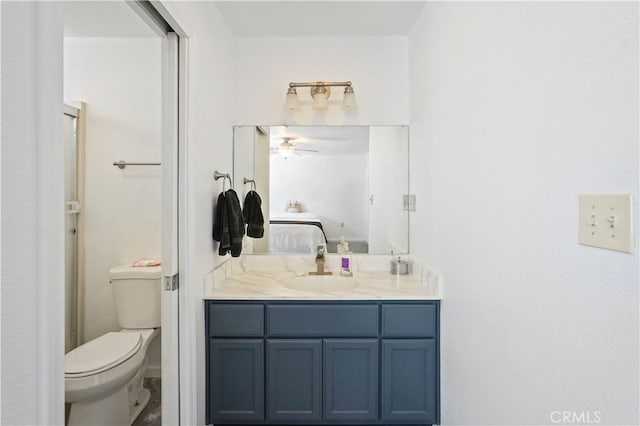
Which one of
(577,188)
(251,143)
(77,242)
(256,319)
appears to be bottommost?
(256,319)

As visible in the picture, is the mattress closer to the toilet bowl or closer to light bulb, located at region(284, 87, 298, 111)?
light bulb, located at region(284, 87, 298, 111)

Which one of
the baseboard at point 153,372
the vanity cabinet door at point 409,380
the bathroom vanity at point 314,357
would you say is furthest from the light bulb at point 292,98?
the baseboard at point 153,372

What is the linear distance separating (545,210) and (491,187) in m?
0.30

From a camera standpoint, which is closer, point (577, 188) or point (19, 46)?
point (19, 46)

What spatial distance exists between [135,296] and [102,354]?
406 millimetres

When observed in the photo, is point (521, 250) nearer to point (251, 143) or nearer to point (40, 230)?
point (40, 230)

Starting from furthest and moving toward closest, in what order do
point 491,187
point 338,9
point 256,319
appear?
point 338,9 → point 256,319 → point 491,187

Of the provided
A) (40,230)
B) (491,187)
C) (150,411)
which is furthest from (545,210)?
(150,411)

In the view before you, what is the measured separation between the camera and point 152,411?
2.01 m

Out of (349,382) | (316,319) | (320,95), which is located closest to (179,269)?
(316,319)

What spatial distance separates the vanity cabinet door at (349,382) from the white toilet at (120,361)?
1067 mm

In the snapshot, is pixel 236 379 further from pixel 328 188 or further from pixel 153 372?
pixel 328 188

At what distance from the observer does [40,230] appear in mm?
687

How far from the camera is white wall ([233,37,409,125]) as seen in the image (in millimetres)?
2281
